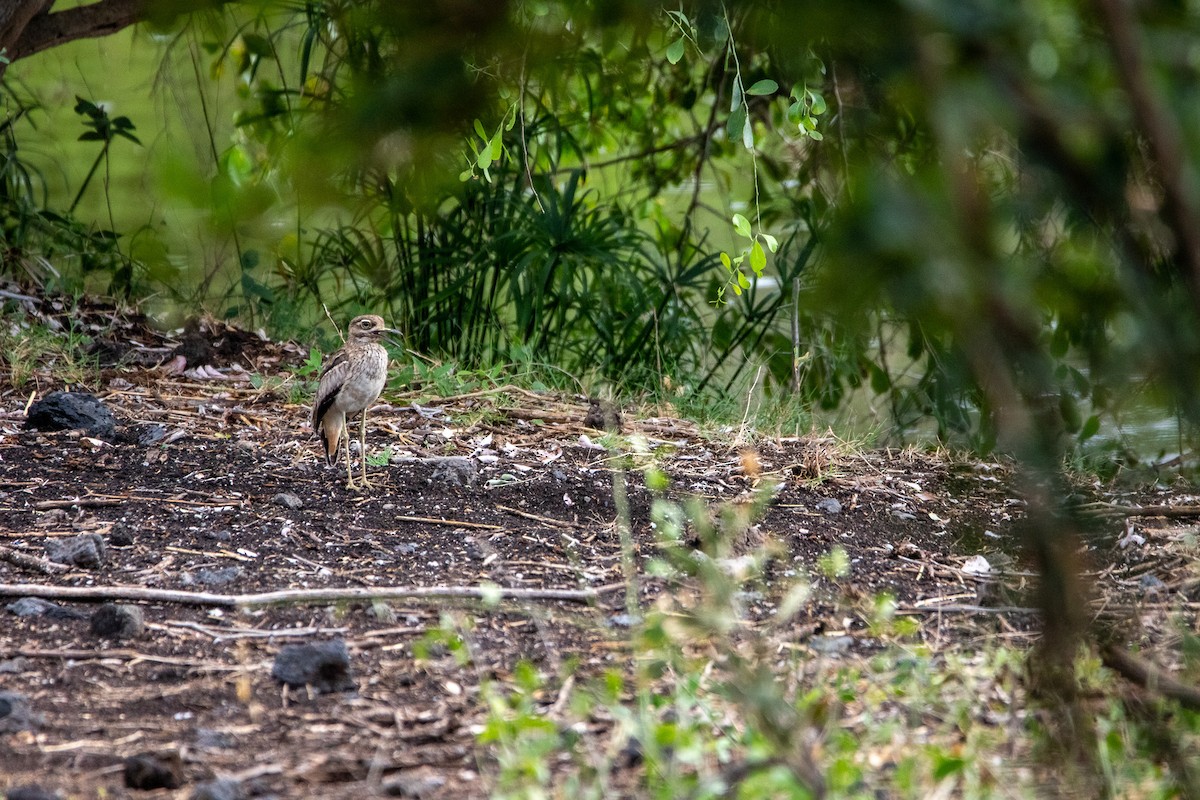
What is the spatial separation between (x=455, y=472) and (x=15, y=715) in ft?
6.70

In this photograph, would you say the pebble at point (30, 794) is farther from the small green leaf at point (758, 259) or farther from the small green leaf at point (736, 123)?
the small green leaf at point (758, 259)

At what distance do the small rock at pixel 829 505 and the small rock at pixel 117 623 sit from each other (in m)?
2.17

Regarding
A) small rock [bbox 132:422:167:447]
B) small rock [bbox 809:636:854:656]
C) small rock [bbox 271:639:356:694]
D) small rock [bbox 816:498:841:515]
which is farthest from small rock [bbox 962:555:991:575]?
small rock [bbox 132:422:167:447]

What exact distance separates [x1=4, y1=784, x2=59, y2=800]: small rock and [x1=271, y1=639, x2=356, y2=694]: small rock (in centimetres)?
60

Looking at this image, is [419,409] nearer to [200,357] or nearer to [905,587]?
[200,357]

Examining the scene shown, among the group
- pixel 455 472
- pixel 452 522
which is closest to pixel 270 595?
pixel 452 522

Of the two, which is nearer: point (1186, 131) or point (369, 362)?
point (1186, 131)

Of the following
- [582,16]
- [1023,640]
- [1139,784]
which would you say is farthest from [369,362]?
[582,16]

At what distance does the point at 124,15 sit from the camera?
19.0 ft

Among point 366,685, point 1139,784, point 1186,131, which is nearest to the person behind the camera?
point 1186,131

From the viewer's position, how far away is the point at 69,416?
464cm

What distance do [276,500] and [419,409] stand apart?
4.03 feet

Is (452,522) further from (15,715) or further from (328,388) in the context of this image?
(15,715)

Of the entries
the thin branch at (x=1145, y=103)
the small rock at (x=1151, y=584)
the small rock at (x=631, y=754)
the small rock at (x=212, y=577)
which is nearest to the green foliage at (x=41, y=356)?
the small rock at (x=212, y=577)
